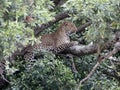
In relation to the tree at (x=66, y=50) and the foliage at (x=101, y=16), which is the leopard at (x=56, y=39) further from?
the foliage at (x=101, y=16)

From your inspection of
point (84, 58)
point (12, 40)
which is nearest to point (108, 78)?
point (84, 58)

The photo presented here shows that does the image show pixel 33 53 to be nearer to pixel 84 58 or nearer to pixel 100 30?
pixel 84 58

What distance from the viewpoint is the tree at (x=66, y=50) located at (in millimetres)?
4578

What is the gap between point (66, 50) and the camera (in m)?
7.52

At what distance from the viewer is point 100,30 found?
5.00 metres

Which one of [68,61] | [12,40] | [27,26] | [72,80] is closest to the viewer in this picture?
[12,40]

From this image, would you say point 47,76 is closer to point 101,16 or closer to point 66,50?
point 66,50

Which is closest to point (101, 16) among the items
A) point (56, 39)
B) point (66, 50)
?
point (66, 50)

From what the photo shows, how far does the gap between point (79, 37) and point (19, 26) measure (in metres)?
3.60

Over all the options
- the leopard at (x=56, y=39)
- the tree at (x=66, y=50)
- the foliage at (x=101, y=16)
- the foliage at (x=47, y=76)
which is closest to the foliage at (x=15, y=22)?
the tree at (x=66, y=50)


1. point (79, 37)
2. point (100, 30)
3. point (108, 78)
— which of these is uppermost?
point (100, 30)

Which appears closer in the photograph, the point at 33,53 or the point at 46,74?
the point at 46,74

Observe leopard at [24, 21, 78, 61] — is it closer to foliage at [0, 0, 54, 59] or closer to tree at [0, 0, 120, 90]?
tree at [0, 0, 120, 90]

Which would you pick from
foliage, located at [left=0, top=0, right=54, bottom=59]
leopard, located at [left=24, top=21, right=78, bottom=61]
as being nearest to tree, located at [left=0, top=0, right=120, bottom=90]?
foliage, located at [left=0, top=0, right=54, bottom=59]
